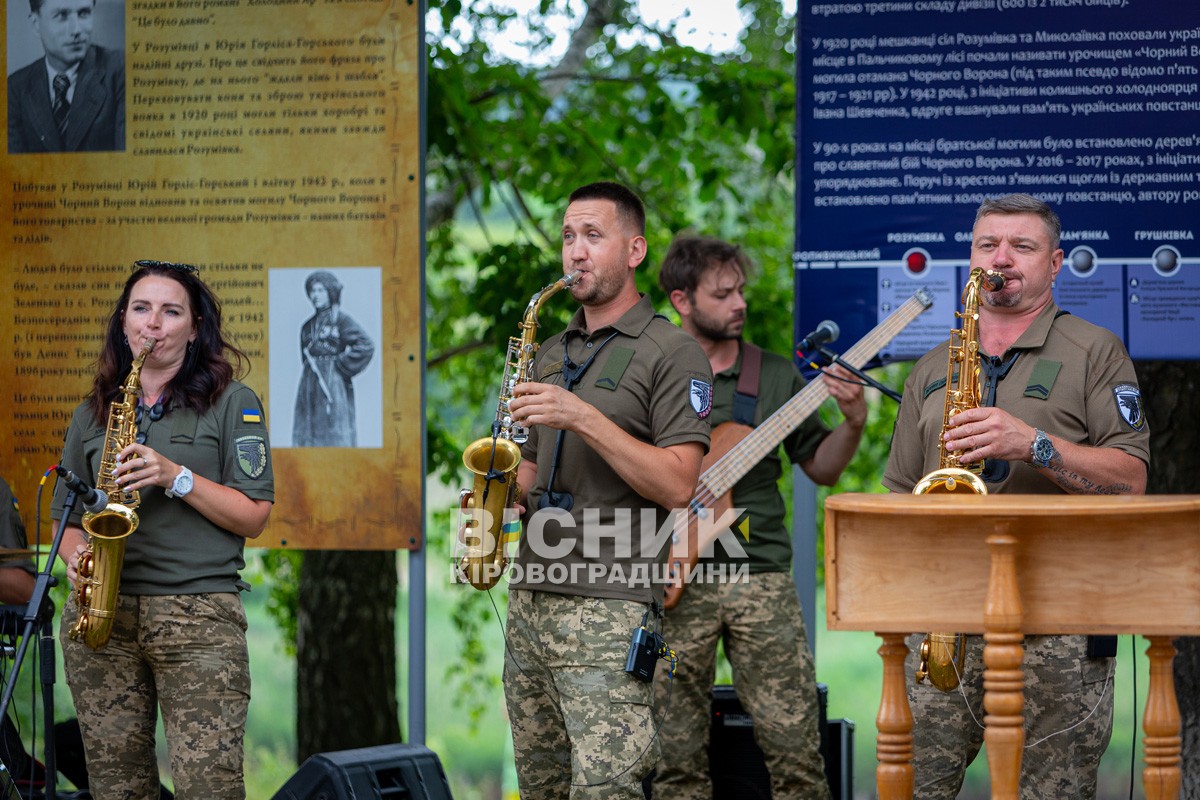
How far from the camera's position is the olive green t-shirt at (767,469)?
516 cm

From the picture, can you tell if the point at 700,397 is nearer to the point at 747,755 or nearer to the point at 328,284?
the point at 747,755

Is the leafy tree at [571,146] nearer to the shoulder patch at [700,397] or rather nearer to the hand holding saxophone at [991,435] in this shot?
the shoulder patch at [700,397]

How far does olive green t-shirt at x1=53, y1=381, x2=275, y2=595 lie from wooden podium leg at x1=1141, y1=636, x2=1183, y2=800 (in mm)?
2657

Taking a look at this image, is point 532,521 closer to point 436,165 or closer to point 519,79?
point 519,79

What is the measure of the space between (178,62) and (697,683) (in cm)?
317

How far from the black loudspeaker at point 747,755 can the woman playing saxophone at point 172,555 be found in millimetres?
1850

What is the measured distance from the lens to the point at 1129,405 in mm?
3834

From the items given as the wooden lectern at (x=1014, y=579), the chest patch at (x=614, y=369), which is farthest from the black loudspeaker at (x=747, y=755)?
the wooden lectern at (x=1014, y=579)

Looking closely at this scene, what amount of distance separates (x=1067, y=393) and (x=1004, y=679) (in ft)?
4.10

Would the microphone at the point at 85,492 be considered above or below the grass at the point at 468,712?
above

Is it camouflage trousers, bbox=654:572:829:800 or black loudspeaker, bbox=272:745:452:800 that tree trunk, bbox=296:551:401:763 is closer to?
camouflage trousers, bbox=654:572:829:800

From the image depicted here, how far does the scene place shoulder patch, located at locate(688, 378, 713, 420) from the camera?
13.5 ft

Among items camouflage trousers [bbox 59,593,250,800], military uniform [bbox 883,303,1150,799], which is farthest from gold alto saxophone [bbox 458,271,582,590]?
military uniform [bbox 883,303,1150,799]

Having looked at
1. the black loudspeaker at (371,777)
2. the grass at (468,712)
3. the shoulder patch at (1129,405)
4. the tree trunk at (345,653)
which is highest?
the shoulder patch at (1129,405)
